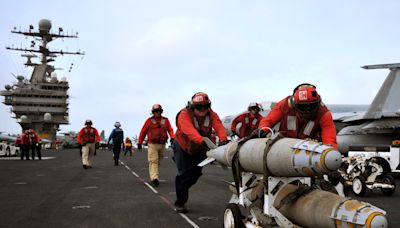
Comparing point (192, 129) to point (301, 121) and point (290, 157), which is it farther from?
point (290, 157)

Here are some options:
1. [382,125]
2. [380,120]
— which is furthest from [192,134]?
[380,120]

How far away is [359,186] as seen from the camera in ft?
33.9

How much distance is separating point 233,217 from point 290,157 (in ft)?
4.91

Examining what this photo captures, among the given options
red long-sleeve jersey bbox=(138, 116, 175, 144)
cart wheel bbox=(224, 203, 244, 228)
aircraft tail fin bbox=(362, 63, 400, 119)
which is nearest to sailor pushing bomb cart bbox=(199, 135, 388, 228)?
cart wheel bbox=(224, 203, 244, 228)

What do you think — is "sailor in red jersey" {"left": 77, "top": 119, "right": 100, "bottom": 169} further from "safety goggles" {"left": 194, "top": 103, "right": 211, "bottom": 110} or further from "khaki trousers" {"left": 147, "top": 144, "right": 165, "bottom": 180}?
"safety goggles" {"left": 194, "top": 103, "right": 211, "bottom": 110}

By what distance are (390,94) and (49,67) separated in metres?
81.1

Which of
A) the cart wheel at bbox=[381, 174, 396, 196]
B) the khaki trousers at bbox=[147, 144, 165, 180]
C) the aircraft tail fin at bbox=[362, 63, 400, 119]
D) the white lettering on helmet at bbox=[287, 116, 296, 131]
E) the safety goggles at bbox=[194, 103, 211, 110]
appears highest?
the aircraft tail fin at bbox=[362, 63, 400, 119]

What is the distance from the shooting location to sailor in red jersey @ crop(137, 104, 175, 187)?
474 inches

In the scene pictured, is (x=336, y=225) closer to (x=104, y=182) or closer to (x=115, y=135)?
(x=104, y=182)

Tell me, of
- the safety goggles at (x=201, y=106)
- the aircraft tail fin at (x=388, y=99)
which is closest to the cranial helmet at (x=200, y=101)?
the safety goggles at (x=201, y=106)

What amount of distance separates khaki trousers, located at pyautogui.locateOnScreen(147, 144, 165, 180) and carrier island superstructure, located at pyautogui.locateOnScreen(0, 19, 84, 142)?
76774 mm

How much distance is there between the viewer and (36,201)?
29.9 ft

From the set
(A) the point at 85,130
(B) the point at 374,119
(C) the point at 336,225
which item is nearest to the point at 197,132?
(C) the point at 336,225

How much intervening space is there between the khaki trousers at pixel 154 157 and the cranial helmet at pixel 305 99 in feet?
24.0
